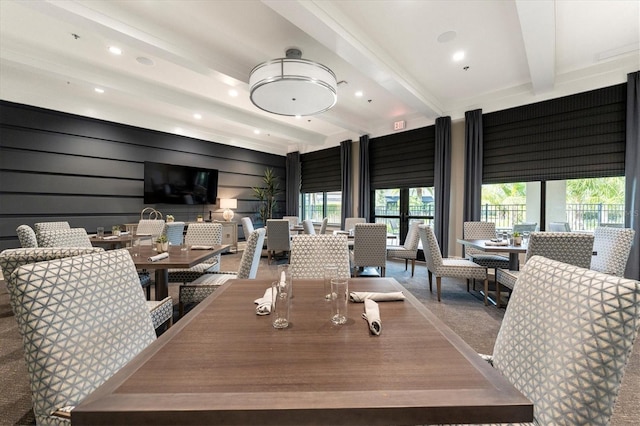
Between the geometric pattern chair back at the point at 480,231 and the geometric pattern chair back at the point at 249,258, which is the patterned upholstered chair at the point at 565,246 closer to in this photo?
the geometric pattern chair back at the point at 480,231

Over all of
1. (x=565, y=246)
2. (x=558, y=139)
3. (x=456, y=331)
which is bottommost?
(x=456, y=331)

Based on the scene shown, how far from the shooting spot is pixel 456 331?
96.0 inches

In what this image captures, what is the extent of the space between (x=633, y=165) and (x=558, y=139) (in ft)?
2.95

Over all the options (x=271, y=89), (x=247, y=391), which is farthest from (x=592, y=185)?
(x=247, y=391)

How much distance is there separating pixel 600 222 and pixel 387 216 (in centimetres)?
350

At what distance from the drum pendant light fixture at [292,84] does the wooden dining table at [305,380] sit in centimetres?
241

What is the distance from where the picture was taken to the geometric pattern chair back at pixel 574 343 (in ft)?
2.26

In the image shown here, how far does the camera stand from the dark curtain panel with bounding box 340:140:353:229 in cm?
675

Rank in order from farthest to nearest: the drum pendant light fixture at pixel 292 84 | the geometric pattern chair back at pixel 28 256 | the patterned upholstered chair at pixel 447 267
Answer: the patterned upholstered chair at pixel 447 267 → the drum pendant light fixture at pixel 292 84 → the geometric pattern chair back at pixel 28 256

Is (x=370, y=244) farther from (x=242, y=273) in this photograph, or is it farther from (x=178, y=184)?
(x=178, y=184)

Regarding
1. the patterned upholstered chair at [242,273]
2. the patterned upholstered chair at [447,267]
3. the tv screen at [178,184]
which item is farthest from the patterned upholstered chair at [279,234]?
the patterned upholstered chair at [242,273]

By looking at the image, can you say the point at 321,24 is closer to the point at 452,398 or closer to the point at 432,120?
the point at 452,398

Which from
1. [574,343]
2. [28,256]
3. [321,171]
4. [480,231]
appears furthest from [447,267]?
[321,171]

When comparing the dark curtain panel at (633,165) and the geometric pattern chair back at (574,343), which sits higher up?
the dark curtain panel at (633,165)
